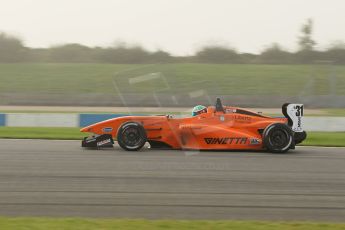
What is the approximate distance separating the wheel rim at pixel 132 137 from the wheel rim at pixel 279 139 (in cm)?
268

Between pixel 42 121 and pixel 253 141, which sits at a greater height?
pixel 42 121

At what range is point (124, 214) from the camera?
19.3 ft

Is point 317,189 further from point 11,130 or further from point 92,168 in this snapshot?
point 11,130

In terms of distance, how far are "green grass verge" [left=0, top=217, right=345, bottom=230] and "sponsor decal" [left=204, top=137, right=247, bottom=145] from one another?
5.83 m

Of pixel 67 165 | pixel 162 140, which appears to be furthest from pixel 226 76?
pixel 67 165

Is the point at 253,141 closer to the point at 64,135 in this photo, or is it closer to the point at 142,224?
the point at 64,135

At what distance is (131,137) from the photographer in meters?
11.2

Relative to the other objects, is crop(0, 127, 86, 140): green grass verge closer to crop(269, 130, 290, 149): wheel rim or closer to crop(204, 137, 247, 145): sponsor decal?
crop(204, 137, 247, 145): sponsor decal

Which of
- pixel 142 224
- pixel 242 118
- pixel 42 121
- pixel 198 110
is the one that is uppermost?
pixel 198 110

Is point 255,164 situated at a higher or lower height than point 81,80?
lower

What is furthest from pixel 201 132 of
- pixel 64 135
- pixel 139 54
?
pixel 139 54

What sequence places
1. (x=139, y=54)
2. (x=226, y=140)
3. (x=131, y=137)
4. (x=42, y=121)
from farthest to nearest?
1. (x=139, y=54)
2. (x=42, y=121)
3. (x=226, y=140)
4. (x=131, y=137)

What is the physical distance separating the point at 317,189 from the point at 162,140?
453 centimetres

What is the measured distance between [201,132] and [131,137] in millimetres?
1417
